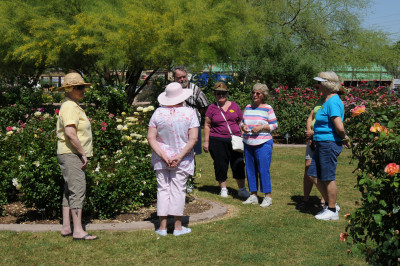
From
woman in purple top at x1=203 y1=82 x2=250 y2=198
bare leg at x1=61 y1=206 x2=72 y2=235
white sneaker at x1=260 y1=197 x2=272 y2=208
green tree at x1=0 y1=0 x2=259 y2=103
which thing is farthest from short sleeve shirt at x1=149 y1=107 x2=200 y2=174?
green tree at x1=0 y1=0 x2=259 y2=103

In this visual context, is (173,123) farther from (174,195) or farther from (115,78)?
(115,78)

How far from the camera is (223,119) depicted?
711 cm

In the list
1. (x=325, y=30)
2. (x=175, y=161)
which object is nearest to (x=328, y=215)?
(x=175, y=161)

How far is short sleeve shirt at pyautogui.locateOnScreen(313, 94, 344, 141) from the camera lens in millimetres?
5707

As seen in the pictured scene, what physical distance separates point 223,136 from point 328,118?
1855 mm

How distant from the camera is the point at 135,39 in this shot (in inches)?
641

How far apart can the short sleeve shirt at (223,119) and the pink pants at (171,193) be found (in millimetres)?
2092

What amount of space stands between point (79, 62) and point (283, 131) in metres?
10.7

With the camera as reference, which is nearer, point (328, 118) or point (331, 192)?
point (328, 118)

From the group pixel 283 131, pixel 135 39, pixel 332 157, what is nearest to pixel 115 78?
pixel 135 39

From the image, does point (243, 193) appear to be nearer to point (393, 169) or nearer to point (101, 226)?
point (101, 226)

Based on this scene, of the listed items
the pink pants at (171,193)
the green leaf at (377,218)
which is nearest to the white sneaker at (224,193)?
the pink pants at (171,193)

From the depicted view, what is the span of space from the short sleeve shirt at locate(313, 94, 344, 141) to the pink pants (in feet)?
6.16

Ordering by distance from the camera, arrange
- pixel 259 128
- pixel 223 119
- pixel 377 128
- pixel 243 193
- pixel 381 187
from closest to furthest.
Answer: pixel 381 187
pixel 377 128
pixel 259 128
pixel 223 119
pixel 243 193
